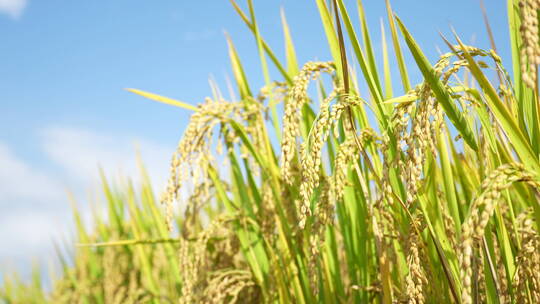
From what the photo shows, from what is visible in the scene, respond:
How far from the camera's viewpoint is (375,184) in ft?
7.60

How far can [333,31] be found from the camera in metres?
1.95

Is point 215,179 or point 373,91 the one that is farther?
point 215,179

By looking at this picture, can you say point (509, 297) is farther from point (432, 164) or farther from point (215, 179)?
point (215, 179)

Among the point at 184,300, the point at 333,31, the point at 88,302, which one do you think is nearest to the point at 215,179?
the point at 184,300

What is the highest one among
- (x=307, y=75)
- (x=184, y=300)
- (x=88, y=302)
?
(x=307, y=75)

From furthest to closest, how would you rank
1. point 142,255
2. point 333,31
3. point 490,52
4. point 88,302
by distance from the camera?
point 88,302
point 142,255
point 333,31
point 490,52

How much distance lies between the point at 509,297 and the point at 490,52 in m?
0.87

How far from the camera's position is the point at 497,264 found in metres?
1.87

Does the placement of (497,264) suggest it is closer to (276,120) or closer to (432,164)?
(432,164)

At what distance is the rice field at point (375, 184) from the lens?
1465 millimetres

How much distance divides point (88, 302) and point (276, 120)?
3.79m

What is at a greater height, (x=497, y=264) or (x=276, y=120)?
(x=276, y=120)

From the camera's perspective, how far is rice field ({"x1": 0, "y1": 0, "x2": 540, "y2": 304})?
1465mm

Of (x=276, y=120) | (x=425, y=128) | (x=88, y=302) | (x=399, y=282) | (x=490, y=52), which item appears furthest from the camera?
(x=88, y=302)
